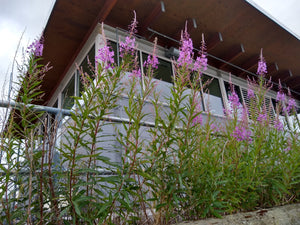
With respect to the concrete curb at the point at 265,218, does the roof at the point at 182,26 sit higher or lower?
higher

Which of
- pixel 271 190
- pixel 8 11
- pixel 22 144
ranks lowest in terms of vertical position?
pixel 271 190

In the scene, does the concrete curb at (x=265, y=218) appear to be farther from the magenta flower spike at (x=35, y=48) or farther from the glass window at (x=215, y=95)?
the glass window at (x=215, y=95)

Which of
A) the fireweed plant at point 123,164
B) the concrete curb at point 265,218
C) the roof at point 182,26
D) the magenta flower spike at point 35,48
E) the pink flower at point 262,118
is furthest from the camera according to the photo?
the roof at point 182,26

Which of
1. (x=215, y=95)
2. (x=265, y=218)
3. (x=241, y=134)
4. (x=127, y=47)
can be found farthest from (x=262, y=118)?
(x=215, y=95)

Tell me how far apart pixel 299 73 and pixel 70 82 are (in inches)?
319

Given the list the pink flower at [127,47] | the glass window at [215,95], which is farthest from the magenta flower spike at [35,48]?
the glass window at [215,95]

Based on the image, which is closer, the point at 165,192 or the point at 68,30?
the point at 165,192

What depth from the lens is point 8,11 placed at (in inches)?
175

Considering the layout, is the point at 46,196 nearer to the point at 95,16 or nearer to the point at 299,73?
the point at 95,16

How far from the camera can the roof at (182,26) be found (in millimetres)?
5371


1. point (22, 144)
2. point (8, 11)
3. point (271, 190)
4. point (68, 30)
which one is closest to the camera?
point (22, 144)

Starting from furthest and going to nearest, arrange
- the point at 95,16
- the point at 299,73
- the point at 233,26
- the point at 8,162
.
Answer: the point at 299,73 → the point at 233,26 → the point at 95,16 → the point at 8,162

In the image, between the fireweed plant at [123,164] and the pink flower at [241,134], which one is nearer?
the fireweed plant at [123,164]

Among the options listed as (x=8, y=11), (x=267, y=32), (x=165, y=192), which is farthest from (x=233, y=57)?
(x=165, y=192)
